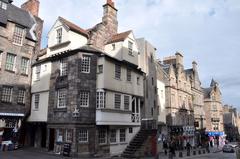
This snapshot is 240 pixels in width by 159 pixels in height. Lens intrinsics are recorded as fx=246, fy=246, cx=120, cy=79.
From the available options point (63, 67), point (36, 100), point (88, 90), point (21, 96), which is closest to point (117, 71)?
point (88, 90)

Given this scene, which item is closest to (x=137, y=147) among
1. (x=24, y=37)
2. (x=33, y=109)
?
(x=33, y=109)

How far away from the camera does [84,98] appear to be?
22656 mm

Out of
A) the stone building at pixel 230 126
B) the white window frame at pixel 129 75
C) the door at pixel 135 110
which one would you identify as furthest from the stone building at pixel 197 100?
the stone building at pixel 230 126

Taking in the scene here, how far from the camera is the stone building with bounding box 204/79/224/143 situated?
65000 millimetres

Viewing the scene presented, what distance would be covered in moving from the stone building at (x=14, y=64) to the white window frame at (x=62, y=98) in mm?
6036

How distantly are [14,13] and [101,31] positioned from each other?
10568 mm

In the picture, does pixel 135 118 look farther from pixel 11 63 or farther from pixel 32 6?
pixel 32 6

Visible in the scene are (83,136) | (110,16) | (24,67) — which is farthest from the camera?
(110,16)

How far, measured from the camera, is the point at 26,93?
92.5 ft

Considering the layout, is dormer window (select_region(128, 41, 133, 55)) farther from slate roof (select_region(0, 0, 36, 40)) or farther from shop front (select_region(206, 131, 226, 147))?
shop front (select_region(206, 131, 226, 147))

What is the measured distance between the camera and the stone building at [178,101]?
41.8m

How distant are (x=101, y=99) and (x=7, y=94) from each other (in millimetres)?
10907

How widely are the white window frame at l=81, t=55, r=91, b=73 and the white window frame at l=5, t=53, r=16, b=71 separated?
9490 millimetres

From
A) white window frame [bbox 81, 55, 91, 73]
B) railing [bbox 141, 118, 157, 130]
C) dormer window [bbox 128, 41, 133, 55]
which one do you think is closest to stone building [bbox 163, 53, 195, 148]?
railing [bbox 141, 118, 157, 130]
